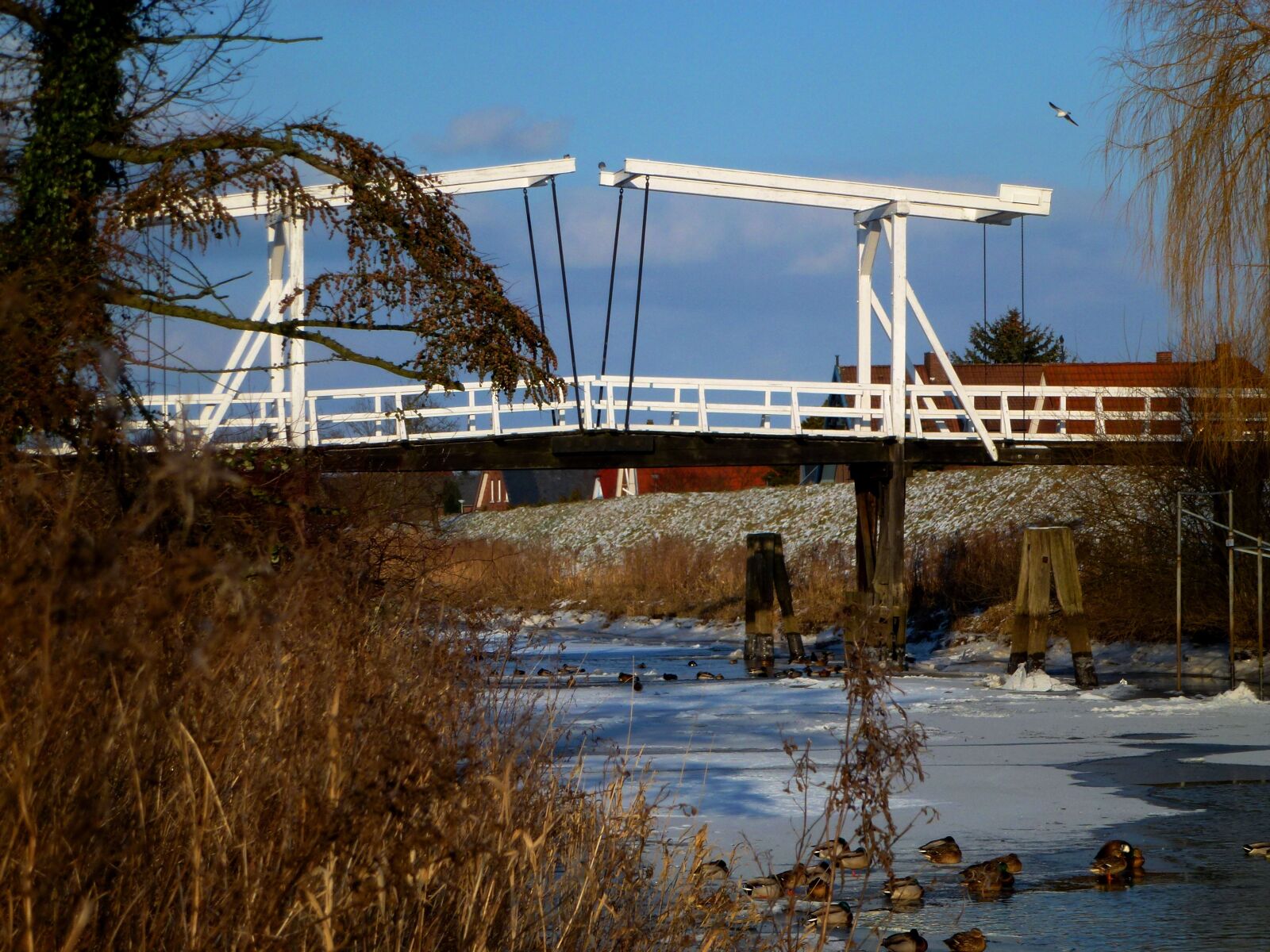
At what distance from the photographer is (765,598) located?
74.3 ft

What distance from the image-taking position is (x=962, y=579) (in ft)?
81.0

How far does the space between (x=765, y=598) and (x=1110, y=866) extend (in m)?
15.9

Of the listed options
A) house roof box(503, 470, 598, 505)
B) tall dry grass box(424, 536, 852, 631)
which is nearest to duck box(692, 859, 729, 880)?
tall dry grass box(424, 536, 852, 631)

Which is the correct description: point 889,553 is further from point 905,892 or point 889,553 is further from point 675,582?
point 905,892

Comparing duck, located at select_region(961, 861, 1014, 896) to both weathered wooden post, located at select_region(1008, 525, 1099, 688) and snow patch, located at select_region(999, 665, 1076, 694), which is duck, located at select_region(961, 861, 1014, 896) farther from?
weathered wooden post, located at select_region(1008, 525, 1099, 688)

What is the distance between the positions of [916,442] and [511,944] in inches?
696

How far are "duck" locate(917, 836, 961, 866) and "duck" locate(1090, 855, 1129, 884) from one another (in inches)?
27.2

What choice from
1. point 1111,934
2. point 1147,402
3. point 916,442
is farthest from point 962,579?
point 1111,934

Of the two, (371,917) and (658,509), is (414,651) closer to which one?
(371,917)

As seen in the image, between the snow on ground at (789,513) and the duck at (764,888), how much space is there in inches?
594

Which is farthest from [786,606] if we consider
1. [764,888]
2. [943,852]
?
[764,888]

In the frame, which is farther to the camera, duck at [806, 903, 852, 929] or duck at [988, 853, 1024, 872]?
duck at [988, 853, 1024, 872]

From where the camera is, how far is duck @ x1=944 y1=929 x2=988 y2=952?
5.47 meters

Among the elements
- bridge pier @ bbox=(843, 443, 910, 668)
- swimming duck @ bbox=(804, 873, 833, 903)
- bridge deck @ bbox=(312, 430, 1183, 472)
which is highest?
bridge deck @ bbox=(312, 430, 1183, 472)
